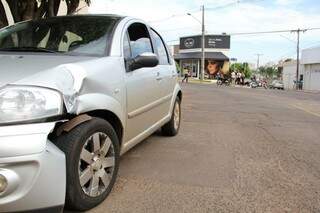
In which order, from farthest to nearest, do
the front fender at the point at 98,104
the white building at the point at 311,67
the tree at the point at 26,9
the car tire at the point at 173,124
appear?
the white building at the point at 311,67, the tree at the point at 26,9, the car tire at the point at 173,124, the front fender at the point at 98,104

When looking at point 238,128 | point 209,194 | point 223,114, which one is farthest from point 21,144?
point 223,114

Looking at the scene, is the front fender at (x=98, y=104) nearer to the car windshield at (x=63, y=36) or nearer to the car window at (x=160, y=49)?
the car windshield at (x=63, y=36)

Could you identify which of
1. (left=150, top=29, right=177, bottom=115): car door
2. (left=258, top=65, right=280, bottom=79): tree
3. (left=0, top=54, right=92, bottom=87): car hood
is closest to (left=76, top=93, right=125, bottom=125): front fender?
(left=0, top=54, right=92, bottom=87): car hood

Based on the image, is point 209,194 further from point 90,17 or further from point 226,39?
point 226,39

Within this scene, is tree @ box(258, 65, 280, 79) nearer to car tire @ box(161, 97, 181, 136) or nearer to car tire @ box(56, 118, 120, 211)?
car tire @ box(161, 97, 181, 136)

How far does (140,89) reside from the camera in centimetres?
517

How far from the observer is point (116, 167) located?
4.41m

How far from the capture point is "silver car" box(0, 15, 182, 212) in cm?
327

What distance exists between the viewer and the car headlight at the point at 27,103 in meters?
3.34

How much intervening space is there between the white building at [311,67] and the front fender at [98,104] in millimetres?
58437

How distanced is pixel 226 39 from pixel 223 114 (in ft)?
201

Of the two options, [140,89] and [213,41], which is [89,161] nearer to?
[140,89]

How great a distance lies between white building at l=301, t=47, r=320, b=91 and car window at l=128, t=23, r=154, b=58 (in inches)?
2241

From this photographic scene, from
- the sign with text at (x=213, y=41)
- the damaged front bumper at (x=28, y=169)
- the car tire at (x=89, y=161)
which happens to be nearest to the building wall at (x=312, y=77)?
the sign with text at (x=213, y=41)
